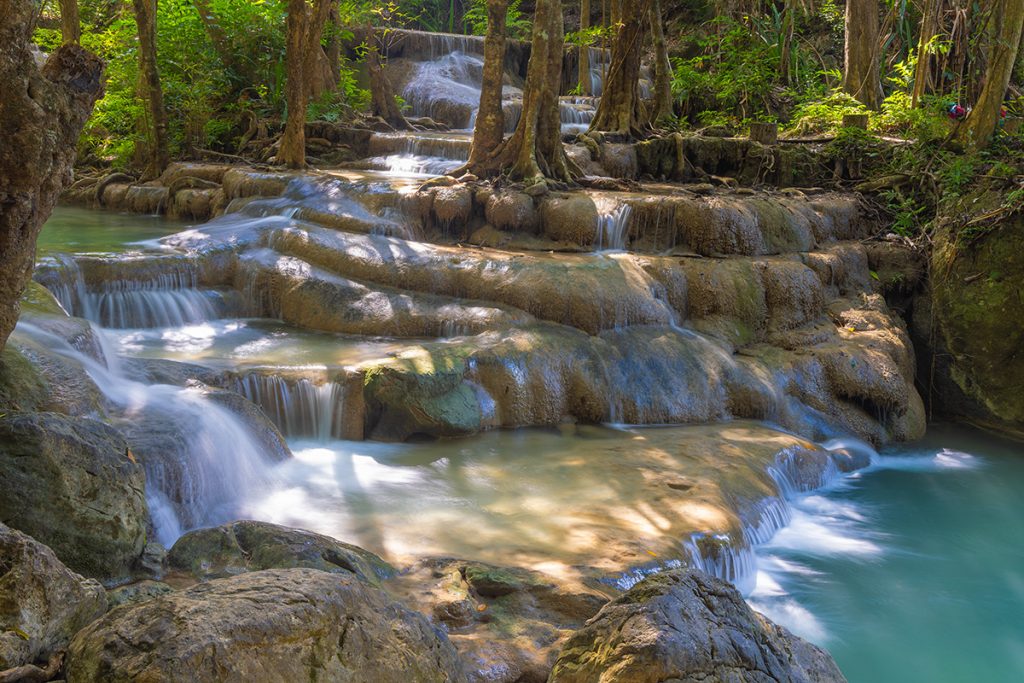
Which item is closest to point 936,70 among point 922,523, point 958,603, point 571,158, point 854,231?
point 854,231

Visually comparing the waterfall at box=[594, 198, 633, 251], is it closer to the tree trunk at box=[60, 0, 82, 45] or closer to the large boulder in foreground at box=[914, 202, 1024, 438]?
the large boulder in foreground at box=[914, 202, 1024, 438]

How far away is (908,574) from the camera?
6.65 metres

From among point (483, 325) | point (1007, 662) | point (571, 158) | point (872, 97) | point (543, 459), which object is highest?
point (872, 97)

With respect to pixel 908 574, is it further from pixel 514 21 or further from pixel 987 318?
pixel 514 21

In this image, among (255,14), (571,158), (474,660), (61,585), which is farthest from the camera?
(255,14)

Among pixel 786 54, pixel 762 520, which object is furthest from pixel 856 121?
pixel 762 520

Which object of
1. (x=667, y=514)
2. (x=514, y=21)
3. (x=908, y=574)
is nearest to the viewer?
(x=667, y=514)

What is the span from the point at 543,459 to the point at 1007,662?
341cm

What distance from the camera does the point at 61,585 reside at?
119 inches

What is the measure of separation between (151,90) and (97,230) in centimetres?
362

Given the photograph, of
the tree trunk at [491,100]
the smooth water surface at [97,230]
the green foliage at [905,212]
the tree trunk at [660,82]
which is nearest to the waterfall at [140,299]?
the smooth water surface at [97,230]

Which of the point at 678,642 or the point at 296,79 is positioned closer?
the point at 678,642

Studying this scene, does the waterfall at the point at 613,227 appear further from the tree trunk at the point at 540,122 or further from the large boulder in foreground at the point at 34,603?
the large boulder in foreground at the point at 34,603

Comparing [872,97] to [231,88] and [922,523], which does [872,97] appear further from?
[231,88]
